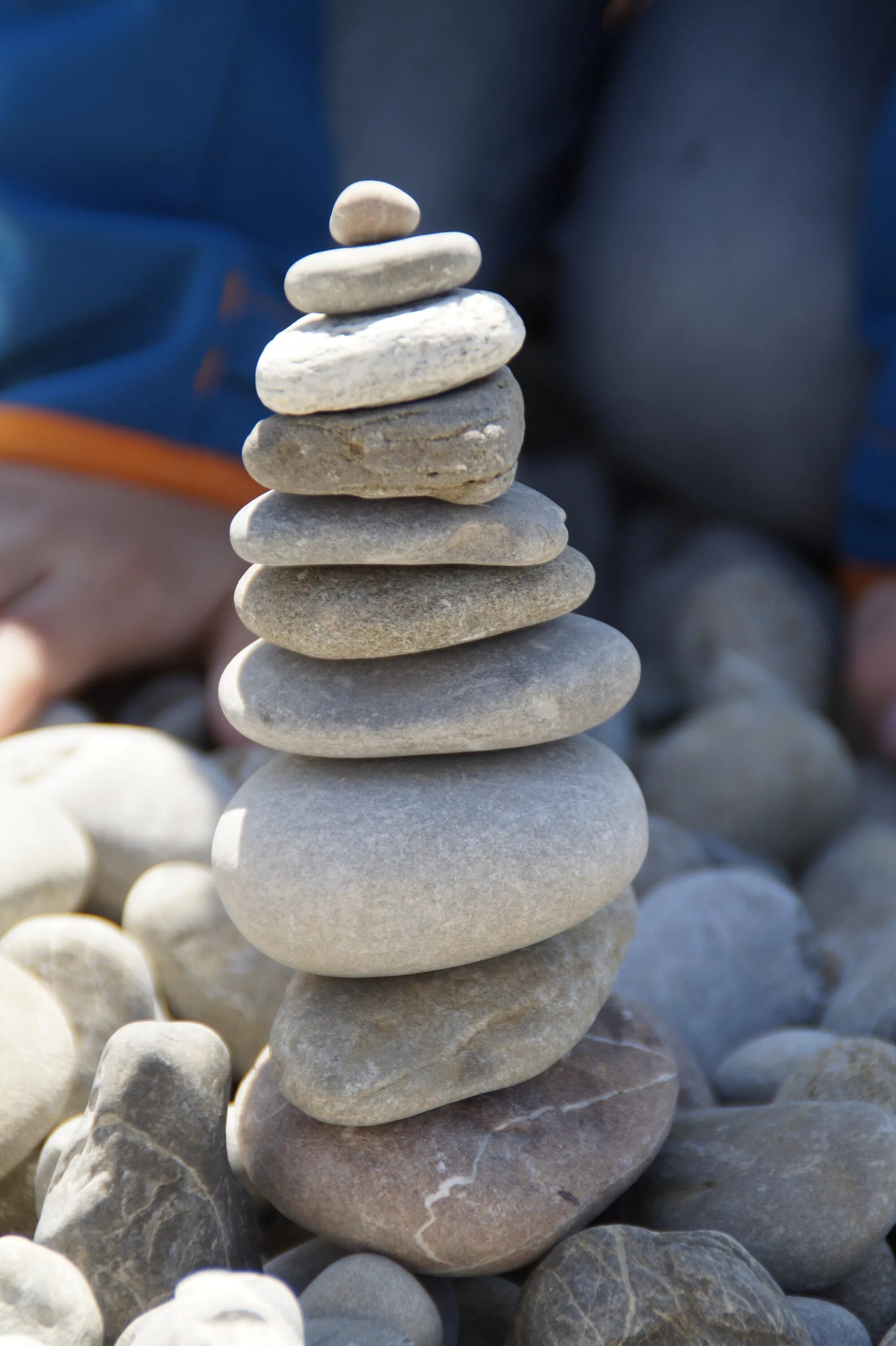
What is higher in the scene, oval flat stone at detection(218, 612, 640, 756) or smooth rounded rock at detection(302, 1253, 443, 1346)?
oval flat stone at detection(218, 612, 640, 756)

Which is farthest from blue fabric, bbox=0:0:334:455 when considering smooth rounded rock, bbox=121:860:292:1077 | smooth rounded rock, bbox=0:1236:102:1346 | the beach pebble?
smooth rounded rock, bbox=0:1236:102:1346

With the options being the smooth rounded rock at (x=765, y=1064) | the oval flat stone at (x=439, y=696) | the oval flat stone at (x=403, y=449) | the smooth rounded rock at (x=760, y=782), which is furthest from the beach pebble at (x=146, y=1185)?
A: the smooth rounded rock at (x=760, y=782)

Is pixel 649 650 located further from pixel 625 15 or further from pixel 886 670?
pixel 625 15

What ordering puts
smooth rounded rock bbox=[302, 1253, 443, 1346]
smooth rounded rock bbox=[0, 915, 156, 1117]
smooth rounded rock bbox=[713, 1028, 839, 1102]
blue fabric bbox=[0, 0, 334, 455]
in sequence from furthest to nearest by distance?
blue fabric bbox=[0, 0, 334, 455] → smooth rounded rock bbox=[713, 1028, 839, 1102] → smooth rounded rock bbox=[0, 915, 156, 1117] → smooth rounded rock bbox=[302, 1253, 443, 1346]


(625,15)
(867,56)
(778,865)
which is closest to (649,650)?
(778,865)

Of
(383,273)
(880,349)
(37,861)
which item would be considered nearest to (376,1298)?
(37,861)

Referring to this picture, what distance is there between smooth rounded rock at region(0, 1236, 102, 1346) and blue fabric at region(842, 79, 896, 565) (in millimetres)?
2919

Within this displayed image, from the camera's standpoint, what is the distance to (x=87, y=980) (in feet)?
5.50

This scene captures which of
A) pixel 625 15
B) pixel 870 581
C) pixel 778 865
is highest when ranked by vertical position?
pixel 625 15

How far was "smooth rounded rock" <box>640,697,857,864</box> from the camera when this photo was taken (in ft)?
9.20

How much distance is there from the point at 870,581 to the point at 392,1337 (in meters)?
2.89

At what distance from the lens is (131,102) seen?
3.04 metres

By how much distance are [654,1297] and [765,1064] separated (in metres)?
0.62

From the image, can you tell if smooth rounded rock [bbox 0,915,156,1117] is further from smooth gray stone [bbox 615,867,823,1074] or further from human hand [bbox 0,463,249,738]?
human hand [bbox 0,463,249,738]
